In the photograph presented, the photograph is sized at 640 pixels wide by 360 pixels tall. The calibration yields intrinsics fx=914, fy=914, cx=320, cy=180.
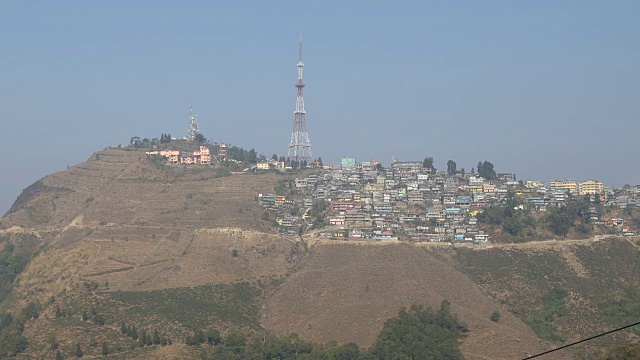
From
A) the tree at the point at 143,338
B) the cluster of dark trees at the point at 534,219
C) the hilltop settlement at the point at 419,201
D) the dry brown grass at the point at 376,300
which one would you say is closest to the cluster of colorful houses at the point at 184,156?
the hilltop settlement at the point at 419,201

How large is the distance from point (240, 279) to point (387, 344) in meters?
19.4

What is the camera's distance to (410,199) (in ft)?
332

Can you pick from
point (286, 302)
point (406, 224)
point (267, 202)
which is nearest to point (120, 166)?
point (267, 202)

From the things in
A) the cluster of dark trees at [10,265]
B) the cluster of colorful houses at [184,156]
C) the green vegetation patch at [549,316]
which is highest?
the cluster of colorful houses at [184,156]

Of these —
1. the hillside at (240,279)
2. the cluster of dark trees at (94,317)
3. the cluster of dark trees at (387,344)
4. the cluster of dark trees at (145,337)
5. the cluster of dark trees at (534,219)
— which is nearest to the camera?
the cluster of dark trees at (387,344)

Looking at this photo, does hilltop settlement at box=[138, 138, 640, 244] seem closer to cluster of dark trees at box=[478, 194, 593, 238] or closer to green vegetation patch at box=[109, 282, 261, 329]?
cluster of dark trees at box=[478, 194, 593, 238]

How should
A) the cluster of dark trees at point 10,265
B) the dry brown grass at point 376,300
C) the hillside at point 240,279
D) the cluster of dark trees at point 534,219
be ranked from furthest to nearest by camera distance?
the cluster of dark trees at point 534,219 → the cluster of dark trees at point 10,265 → the hillside at point 240,279 → the dry brown grass at point 376,300

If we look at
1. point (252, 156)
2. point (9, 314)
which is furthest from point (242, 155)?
point (9, 314)

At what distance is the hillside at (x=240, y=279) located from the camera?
211ft

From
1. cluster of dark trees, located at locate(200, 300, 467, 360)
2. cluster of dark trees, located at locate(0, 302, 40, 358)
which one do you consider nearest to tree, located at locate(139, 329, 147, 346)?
cluster of dark trees, located at locate(200, 300, 467, 360)

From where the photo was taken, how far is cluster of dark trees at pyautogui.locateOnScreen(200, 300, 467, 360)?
58.7 meters

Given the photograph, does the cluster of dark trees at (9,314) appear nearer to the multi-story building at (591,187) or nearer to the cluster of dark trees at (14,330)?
the cluster of dark trees at (14,330)

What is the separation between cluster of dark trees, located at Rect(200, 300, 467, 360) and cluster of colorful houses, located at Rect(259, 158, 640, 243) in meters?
22.0

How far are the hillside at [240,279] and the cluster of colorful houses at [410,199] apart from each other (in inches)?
174
